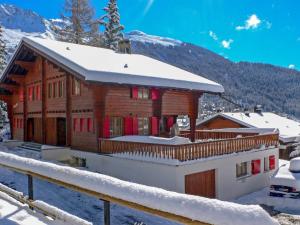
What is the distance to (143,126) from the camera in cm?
2156

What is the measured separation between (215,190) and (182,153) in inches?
159

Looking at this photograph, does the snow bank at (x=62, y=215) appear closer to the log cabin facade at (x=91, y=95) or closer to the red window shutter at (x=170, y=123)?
the log cabin facade at (x=91, y=95)

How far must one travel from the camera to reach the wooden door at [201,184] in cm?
1539

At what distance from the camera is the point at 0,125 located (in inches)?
1647

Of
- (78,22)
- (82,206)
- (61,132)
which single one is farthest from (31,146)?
(78,22)

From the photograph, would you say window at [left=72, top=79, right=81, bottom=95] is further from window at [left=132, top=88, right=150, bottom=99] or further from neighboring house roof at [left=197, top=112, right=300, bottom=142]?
neighboring house roof at [left=197, top=112, right=300, bottom=142]

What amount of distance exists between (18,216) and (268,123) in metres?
35.3

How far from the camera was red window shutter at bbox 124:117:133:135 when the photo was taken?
20.4 metres

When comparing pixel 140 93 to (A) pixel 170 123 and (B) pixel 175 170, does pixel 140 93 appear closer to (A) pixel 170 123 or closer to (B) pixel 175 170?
(A) pixel 170 123

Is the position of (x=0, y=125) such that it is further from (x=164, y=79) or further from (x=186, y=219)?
(x=186, y=219)

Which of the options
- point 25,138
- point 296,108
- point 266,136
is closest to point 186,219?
point 266,136

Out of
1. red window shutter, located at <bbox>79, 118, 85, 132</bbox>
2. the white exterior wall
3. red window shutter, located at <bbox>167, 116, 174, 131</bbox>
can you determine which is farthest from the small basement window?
the white exterior wall

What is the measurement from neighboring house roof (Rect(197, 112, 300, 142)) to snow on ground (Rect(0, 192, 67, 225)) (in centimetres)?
2956

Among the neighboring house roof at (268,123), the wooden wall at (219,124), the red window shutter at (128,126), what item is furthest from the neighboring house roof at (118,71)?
the wooden wall at (219,124)
